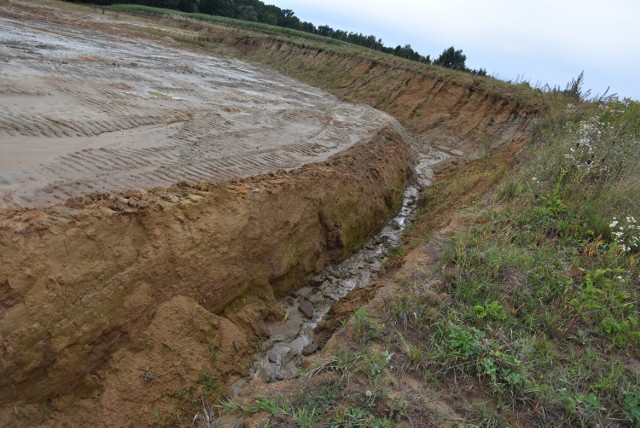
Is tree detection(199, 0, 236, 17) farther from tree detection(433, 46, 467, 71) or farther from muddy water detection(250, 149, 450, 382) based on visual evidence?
muddy water detection(250, 149, 450, 382)

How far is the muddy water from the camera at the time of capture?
173 inches

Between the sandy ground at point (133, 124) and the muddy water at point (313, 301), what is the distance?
1.61 metres

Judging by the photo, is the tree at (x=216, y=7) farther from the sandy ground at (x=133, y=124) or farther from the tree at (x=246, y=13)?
the sandy ground at (x=133, y=124)

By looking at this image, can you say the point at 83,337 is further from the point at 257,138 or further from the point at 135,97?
the point at 135,97

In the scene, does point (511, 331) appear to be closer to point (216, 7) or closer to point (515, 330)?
point (515, 330)

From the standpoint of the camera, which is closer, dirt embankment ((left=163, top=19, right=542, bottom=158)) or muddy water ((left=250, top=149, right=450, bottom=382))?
muddy water ((left=250, top=149, right=450, bottom=382))

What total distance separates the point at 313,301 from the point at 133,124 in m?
3.52

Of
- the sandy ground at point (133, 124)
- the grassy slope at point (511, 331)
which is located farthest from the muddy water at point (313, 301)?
the sandy ground at point (133, 124)

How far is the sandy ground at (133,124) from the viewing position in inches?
180

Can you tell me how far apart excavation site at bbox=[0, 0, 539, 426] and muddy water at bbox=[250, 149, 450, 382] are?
2 cm

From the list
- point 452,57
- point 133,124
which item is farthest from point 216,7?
point 133,124

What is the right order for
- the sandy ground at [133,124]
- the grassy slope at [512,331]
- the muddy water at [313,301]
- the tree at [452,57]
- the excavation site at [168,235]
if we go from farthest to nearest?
the tree at [452,57] → the sandy ground at [133,124] → the muddy water at [313,301] → the excavation site at [168,235] → the grassy slope at [512,331]

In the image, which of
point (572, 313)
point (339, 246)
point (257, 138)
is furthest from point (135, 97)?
point (572, 313)

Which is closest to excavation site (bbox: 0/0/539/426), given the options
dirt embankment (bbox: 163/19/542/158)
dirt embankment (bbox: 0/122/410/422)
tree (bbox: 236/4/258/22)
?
dirt embankment (bbox: 0/122/410/422)
